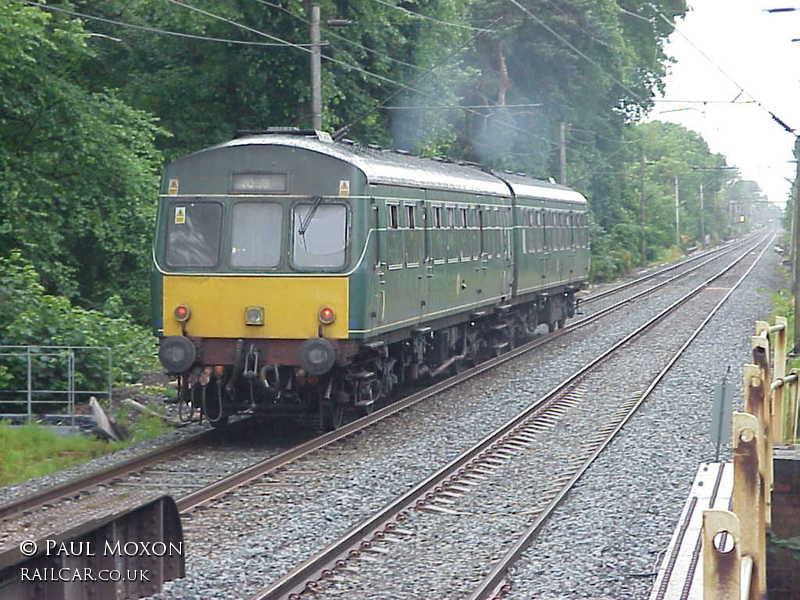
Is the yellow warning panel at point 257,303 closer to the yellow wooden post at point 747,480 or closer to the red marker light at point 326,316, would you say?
the red marker light at point 326,316

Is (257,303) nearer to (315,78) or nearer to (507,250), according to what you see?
(315,78)

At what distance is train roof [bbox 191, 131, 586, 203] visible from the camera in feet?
46.5

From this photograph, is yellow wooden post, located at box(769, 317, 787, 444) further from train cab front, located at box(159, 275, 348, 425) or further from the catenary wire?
the catenary wire

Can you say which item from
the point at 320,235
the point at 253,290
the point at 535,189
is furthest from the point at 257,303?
the point at 535,189

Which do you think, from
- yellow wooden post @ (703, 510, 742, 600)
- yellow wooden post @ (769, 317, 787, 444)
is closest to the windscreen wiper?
yellow wooden post @ (769, 317, 787, 444)

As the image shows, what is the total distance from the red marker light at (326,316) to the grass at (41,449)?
2482mm

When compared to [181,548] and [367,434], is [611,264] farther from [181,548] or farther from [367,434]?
[181,548]

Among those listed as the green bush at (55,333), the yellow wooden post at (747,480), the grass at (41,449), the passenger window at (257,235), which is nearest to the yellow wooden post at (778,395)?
the yellow wooden post at (747,480)

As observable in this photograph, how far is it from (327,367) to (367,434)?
4.36ft

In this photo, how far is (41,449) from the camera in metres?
13.5

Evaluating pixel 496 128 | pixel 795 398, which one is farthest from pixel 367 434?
pixel 496 128

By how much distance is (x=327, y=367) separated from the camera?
13.5 metres

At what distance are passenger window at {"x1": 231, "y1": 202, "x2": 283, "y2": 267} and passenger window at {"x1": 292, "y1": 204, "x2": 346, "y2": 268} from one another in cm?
21

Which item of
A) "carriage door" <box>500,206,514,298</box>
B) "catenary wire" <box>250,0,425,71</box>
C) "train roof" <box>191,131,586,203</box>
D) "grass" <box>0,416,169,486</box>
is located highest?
"catenary wire" <box>250,0,425,71</box>
